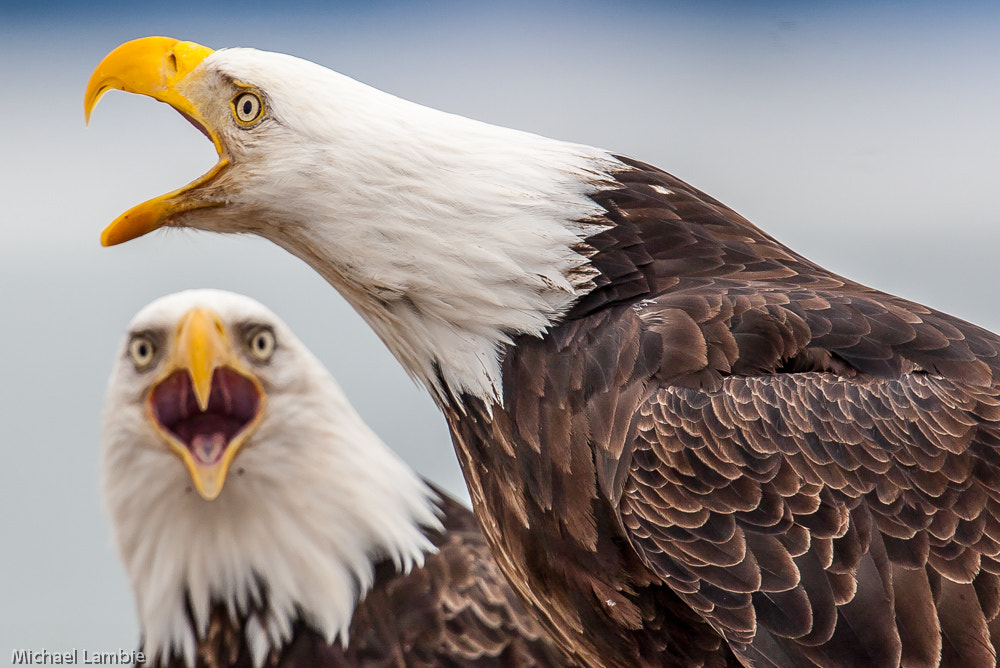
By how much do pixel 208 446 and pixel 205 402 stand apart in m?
0.11

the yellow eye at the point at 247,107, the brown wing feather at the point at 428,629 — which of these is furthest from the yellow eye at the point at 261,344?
the yellow eye at the point at 247,107

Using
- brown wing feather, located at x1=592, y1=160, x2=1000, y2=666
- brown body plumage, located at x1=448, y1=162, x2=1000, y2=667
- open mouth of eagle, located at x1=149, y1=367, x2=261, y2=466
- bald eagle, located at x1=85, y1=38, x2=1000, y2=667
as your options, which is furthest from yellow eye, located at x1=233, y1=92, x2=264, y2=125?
open mouth of eagle, located at x1=149, y1=367, x2=261, y2=466

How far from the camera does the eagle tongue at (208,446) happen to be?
2090 mm

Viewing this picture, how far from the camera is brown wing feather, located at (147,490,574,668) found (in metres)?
2.09

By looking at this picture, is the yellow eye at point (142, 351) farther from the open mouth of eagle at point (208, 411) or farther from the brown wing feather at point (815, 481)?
the brown wing feather at point (815, 481)

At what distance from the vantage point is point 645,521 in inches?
52.5

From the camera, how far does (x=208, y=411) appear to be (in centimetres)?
216

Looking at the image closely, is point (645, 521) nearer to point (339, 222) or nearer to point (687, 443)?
point (687, 443)

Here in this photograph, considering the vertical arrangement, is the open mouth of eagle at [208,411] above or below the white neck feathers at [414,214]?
below

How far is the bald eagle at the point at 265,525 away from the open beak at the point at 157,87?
1.71ft

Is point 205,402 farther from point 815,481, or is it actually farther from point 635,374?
point 815,481

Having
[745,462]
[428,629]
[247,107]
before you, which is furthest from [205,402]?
[745,462]

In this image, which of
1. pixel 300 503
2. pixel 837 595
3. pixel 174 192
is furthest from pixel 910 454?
pixel 300 503

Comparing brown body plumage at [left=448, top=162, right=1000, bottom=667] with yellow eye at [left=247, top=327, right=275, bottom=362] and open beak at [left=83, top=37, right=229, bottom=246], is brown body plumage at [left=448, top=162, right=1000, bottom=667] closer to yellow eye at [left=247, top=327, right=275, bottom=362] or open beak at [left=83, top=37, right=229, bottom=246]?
open beak at [left=83, top=37, right=229, bottom=246]
